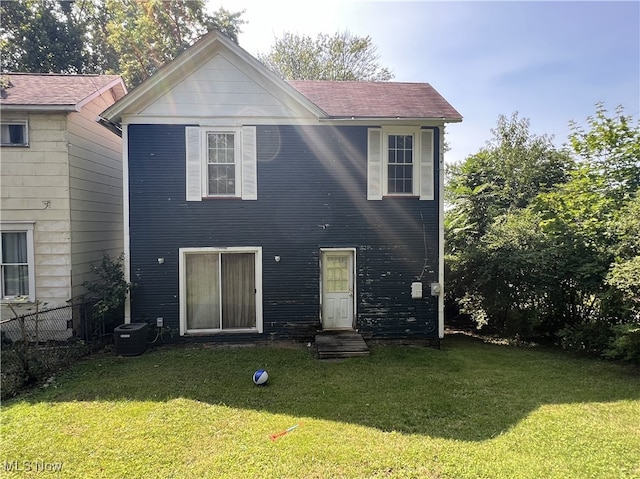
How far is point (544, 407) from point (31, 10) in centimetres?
2908

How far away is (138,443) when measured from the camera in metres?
4.65

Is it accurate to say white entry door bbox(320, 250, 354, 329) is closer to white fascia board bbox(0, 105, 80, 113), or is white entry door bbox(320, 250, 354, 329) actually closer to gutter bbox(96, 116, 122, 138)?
gutter bbox(96, 116, 122, 138)

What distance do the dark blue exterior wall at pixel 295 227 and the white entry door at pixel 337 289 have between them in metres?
0.24

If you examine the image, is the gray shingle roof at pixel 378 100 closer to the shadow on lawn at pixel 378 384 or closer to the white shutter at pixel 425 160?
the white shutter at pixel 425 160

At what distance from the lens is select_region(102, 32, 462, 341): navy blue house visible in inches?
348

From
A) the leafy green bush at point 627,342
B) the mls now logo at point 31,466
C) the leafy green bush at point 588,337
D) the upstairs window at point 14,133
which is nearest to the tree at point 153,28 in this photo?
the upstairs window at point 14,133

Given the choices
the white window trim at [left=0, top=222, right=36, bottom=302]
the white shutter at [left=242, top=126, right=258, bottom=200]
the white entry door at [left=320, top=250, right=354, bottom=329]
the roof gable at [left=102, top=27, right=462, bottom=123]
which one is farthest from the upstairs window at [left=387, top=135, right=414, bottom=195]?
the white window trim at [left=0, top=222, right=36, bottom=302]

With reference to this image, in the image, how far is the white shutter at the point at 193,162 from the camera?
29.1 feet

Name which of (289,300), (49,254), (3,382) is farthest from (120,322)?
(289,300)

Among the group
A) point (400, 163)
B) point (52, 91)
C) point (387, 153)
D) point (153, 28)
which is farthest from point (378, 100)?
point (153, 28)

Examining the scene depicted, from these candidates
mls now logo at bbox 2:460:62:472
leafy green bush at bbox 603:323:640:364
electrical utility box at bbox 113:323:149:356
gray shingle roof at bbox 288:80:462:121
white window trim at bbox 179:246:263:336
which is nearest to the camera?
mls now logo at bbox 2:460:62:472

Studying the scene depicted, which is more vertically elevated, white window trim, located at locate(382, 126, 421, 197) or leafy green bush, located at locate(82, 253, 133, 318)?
white window trim, located at locate(382, 126, 421, 197)

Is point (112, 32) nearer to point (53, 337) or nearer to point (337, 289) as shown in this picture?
point (53, 337)

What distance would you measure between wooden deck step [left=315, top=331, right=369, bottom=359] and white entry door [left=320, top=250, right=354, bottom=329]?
15.2 inches
